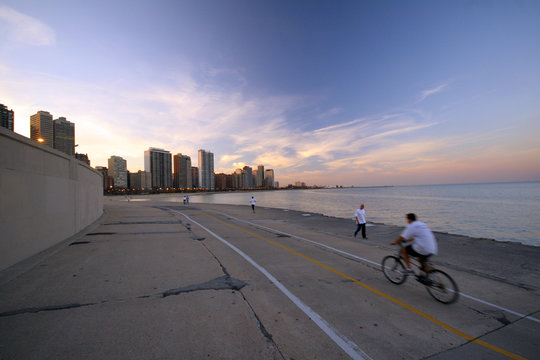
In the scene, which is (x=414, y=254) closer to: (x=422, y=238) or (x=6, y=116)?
(x=422, y=238)

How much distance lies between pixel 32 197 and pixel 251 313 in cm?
877

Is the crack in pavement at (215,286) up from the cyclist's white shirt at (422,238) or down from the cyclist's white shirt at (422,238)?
down

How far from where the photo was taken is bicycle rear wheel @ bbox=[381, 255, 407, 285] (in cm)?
598

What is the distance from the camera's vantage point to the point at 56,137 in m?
44.9

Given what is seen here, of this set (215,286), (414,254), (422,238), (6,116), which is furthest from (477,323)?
(6,116)

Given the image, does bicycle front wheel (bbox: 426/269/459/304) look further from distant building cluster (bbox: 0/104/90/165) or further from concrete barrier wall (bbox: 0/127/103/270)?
distant building cluster (bbox: 0/104/90/165)

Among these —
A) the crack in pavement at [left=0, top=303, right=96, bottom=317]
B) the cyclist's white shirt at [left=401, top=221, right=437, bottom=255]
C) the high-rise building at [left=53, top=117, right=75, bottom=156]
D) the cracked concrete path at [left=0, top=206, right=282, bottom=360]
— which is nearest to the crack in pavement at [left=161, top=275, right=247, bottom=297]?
the cracked concrete path at [left=0, top=206, right=282, bottom=360]

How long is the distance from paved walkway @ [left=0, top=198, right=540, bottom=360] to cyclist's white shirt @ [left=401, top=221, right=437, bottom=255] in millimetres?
1132

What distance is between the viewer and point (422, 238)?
5293 millimetres

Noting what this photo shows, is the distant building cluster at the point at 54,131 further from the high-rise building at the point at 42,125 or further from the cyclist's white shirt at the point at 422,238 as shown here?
the cyclist's white shirt at the point at 422,238

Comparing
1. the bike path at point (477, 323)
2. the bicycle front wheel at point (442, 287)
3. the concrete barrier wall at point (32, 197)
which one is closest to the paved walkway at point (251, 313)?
the bike path at point (477, 323)

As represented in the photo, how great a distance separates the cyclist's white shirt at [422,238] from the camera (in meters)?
5.25

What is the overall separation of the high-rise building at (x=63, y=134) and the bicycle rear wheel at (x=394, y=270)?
5811 cm

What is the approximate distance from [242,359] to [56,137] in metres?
60.3
